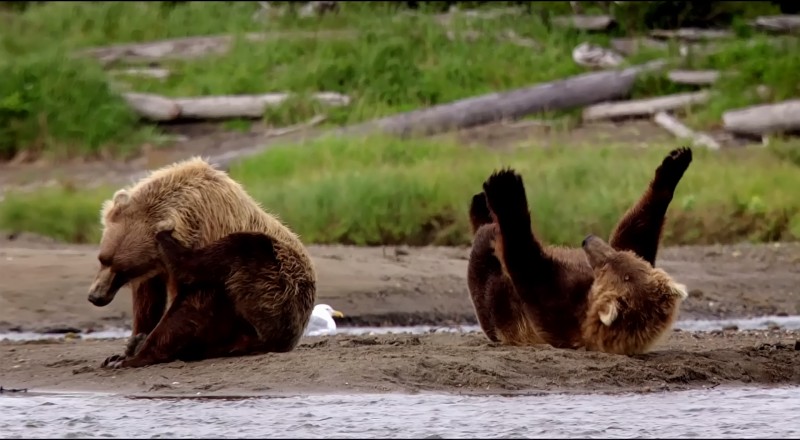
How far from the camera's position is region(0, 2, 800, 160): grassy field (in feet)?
57.5

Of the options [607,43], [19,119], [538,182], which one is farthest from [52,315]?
[607,43]

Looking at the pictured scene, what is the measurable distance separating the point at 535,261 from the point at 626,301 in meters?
0.47

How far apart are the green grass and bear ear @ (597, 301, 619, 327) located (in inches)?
234

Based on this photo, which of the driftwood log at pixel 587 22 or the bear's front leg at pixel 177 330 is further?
the driftwood log at pixel 587 22

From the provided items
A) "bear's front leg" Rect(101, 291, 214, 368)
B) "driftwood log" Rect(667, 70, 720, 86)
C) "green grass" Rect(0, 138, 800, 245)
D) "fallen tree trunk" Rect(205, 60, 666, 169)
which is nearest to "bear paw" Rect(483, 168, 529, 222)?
"bear's front leg" Rect(101, 291, 214, 368)

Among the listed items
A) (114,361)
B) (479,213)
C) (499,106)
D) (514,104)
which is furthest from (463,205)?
(114,361)

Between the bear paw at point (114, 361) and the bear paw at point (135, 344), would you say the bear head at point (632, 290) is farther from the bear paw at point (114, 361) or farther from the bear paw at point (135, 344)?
the bear paw at point (114, 361)

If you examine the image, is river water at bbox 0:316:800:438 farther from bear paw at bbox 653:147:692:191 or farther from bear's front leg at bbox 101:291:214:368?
bear paw at bbox 653:147:692:191

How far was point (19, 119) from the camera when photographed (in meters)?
17.4

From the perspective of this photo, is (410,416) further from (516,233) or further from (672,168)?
(672,168)

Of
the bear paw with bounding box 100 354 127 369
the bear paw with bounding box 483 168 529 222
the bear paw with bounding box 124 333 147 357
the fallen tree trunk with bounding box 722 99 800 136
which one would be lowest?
the bear paw with bounding box 100 354 127 369

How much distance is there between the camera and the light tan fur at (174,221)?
22.5ft

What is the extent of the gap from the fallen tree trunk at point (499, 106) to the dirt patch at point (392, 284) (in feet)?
14.5

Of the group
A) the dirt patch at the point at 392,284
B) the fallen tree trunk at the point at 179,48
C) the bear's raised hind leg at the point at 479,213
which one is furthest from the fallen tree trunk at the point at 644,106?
the bear's raised hind leg at the point at 479,213
